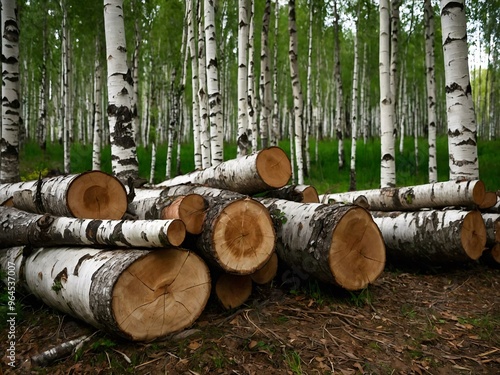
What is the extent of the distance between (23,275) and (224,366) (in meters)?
2.19

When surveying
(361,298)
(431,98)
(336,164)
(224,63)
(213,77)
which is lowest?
(361,298)

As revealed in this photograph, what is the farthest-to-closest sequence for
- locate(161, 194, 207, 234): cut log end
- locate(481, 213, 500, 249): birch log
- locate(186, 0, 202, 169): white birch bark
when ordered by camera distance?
locate(186, 0, 202, 169): white birch bark → locate(481, 213, 500, 249): birch log → locate(161, 194, 207, 234): cut log end

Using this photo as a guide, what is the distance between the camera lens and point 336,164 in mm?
13953

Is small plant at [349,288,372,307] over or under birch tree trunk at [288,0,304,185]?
under

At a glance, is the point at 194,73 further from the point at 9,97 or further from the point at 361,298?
the point at 361,298

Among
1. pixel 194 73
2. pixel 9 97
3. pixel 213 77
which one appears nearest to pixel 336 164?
pixel 194 73

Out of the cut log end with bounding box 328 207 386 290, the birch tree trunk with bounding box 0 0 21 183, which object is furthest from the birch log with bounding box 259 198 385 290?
the birch tree trunk with bounding box 0 0 21 183

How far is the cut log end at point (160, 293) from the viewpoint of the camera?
2344 mm

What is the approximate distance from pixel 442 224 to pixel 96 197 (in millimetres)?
3764

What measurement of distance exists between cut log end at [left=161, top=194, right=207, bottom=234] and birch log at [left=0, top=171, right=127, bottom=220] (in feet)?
2.46

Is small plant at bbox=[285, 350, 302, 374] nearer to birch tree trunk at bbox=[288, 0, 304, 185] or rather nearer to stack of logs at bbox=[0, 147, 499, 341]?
stack of logs at bbox=[0, 147, 499, 341]

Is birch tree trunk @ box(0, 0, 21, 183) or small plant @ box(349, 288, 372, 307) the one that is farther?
birch tree trunk @ box(0, 0, 21, 183)

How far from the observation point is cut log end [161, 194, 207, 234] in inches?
112

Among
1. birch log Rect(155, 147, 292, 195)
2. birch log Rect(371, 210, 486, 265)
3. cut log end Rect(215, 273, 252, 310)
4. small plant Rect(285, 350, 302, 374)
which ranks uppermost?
birch log Rect(155, 147, 292, 195)
